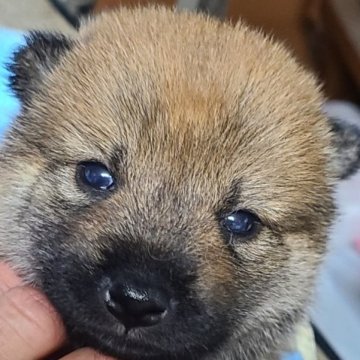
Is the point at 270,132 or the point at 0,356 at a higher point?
the point at 270,132

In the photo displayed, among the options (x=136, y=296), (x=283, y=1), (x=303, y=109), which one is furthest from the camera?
(x=283, y=1)

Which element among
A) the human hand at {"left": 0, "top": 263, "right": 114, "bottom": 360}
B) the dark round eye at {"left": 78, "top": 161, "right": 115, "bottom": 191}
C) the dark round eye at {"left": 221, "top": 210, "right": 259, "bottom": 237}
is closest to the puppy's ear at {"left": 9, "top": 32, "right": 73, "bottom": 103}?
the dark round eye at {"left": 78, "top": 161, "right": 115, "bottom": 191}

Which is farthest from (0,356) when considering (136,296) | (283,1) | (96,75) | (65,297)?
(283,1)

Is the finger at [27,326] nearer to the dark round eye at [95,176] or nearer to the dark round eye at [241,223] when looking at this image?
the dark round eye at [95,176]

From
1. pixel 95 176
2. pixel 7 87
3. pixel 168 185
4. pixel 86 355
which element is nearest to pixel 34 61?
pixel 7 87

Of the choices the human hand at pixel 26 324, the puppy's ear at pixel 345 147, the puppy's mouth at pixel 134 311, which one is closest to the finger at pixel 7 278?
the human hand at pixel 26 324

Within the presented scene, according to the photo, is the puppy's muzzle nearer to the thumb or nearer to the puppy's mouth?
the puppy's mouth

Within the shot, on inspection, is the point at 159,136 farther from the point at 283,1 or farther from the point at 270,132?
the point at 283,1
